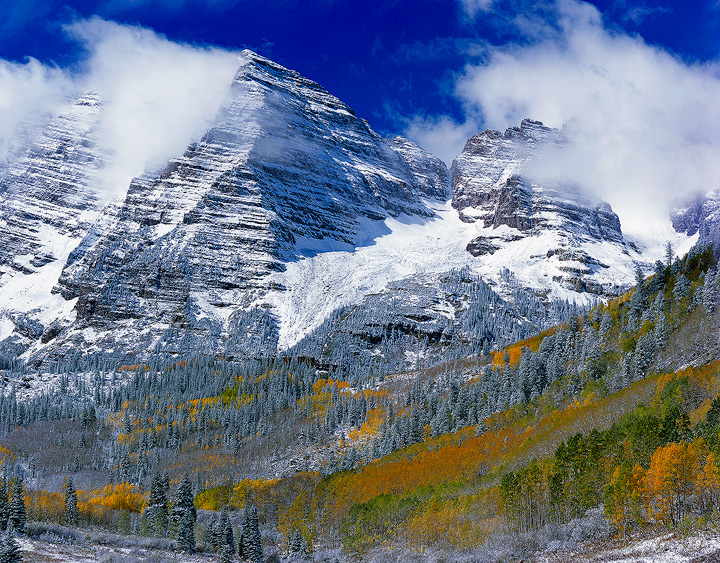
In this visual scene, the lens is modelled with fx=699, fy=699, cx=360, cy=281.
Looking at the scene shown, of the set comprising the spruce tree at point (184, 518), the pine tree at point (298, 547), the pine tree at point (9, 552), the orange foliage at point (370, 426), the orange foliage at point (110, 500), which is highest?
the orange foliage at point (370, 426)

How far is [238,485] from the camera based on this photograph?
153375mm

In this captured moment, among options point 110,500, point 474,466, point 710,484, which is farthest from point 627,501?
point 110,500

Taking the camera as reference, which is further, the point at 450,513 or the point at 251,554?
the point at 450,513

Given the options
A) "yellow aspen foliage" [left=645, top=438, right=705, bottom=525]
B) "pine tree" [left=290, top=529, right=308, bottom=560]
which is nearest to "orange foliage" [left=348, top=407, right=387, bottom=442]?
"pine tree" [left=290, top=529, right=308, bottom=560]

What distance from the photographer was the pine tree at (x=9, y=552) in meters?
48.6

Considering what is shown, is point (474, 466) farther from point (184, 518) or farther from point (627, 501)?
point (627, 501)

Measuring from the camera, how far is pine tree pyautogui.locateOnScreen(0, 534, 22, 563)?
48.6 meters

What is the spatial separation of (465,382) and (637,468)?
400 feet

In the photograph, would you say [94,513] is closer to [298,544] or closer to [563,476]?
[298,544]

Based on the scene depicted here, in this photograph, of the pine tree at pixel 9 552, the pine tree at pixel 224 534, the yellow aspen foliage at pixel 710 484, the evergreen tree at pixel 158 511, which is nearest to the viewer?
the pine tree at pixel 9 552

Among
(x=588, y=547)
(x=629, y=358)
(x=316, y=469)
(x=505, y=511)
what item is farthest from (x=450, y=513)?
(x=316, y=469)

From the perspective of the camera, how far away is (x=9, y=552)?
48.8 meters

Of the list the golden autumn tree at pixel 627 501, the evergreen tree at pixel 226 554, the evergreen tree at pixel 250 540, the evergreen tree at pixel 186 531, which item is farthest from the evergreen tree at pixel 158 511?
the golden autumn tree at pixel 627 501

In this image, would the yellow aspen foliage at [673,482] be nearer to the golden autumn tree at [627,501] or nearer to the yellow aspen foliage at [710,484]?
the yellow aspen foliage at [710,484]
